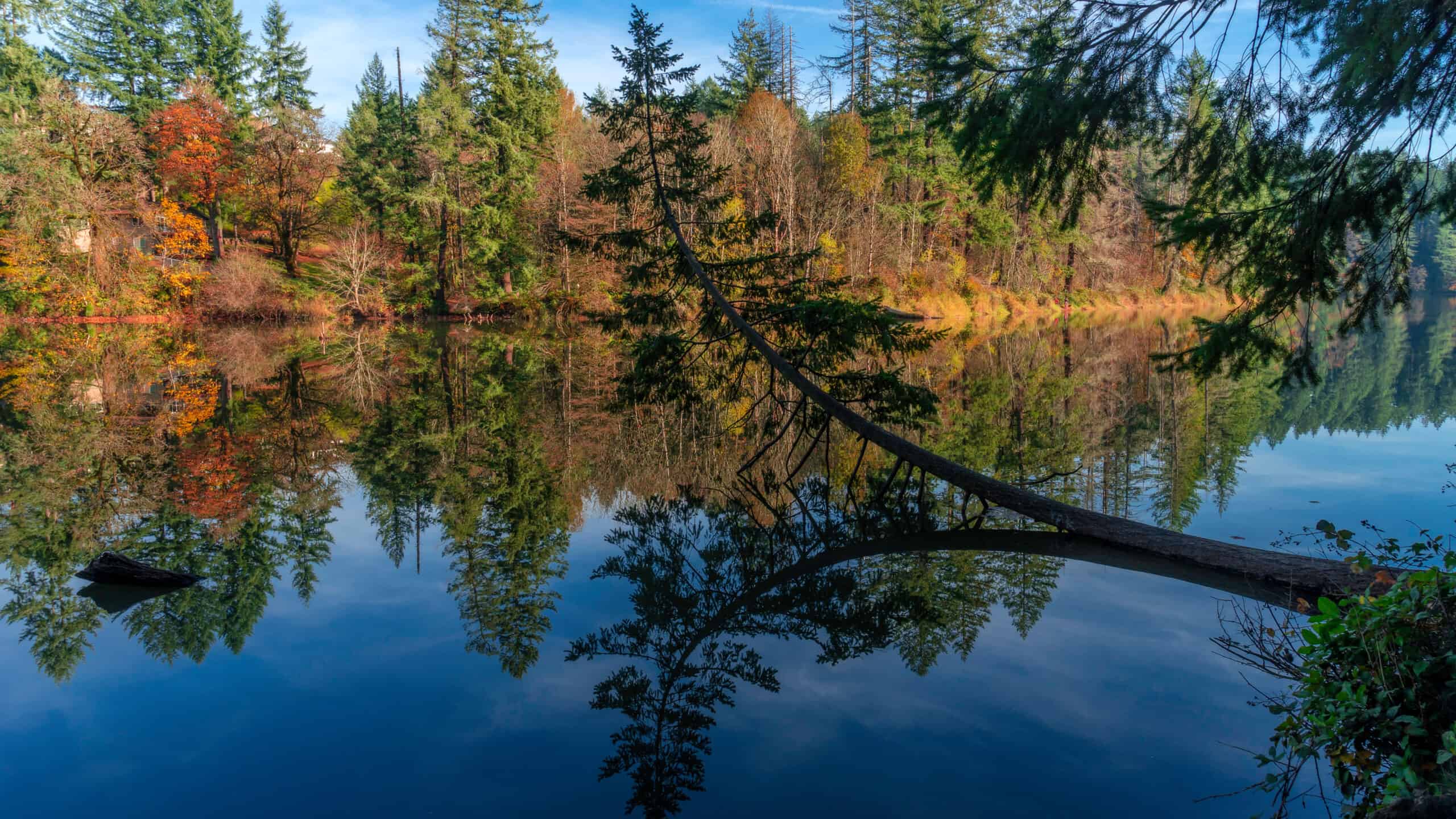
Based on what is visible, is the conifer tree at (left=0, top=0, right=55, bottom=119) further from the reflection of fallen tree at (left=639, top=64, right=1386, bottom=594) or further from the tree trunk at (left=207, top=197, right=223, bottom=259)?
the reflection of fallen tree at (left=639, top=64, right=1386, bottom=594)

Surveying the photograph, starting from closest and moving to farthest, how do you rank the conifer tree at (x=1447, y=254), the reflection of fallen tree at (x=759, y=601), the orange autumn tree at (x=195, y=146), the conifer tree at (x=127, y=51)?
the reflection of fallen tree at (x=759, y=601)
the orange autumn tree at (x=195, y=146)
the conifer tree at (x=127, y=51)
the conifer tree at (x=1447, y=254)

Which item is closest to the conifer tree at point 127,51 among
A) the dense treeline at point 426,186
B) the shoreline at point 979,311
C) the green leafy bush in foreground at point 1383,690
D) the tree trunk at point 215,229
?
the dense treeline at point 426,186

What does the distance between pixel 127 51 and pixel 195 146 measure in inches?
617

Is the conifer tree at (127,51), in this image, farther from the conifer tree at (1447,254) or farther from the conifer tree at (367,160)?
the conifer tree at (1447,254)

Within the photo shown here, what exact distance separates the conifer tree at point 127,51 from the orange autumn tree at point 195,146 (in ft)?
31.9

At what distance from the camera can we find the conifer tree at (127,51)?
44.8m

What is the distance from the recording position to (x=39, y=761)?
4707 millimetres

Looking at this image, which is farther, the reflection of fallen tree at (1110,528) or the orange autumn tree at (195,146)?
the orange autumn tree at (195,146)

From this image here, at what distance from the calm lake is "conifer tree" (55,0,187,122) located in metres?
41.9

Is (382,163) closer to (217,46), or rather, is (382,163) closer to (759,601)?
(217,46)

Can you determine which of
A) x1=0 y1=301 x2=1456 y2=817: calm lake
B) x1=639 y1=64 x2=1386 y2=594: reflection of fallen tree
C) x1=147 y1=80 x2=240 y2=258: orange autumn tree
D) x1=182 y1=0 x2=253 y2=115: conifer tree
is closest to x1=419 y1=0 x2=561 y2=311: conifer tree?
x1=147 y1=80 x2=240 y2=258: orange autumn tree

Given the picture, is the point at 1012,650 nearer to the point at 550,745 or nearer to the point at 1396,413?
the point at 550,745

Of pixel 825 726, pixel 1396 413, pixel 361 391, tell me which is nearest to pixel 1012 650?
pixel 825 726

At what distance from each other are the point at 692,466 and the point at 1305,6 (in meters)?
8.34
